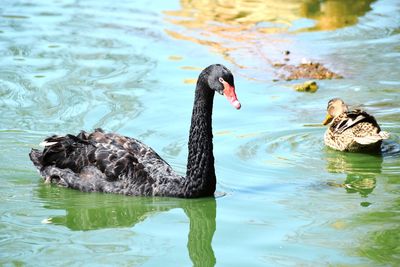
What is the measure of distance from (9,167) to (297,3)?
23.9ft

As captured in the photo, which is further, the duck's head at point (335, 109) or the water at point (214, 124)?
the duck's head at point (335, 109)

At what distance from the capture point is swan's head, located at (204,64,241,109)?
688 cm

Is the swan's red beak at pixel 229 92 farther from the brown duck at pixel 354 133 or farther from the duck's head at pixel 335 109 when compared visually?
the duck's head at pixel 335 109

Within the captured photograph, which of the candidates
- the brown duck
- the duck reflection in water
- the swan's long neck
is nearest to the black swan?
the swan's long neck

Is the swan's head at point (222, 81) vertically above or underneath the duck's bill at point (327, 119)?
above

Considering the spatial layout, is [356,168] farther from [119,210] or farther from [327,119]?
[119,210]

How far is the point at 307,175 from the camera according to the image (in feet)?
25.7

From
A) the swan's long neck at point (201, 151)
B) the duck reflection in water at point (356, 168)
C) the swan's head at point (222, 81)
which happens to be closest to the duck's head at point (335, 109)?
the duck reflection in water at point (356, 168)

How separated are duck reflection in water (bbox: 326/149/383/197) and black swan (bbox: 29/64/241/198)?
1.10 m

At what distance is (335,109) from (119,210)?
8.62 ft

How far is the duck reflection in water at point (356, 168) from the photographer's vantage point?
761cm

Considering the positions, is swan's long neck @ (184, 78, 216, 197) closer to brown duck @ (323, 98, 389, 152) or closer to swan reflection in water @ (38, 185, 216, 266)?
swan reflection in water @ (38, 185, 216, 266)

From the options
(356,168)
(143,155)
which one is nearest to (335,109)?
(356,168)

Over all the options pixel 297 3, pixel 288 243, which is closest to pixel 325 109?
pixel 288 243
